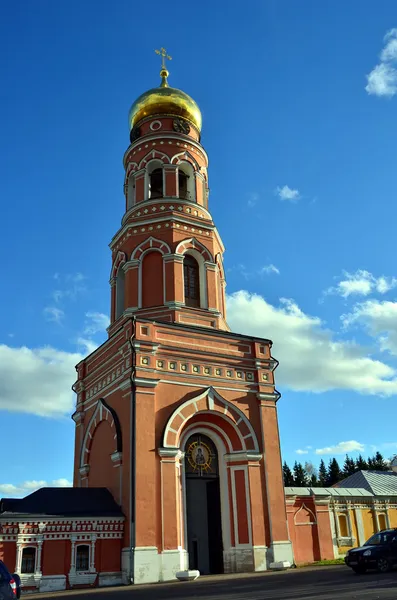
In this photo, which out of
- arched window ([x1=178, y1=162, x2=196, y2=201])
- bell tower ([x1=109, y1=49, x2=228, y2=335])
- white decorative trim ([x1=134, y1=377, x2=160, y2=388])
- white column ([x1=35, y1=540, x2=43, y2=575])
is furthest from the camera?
arched window ([x1=178, y1=162, x2=196, y2=201])

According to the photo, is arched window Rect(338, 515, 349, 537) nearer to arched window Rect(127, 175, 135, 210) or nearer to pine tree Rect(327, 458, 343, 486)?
arched window Rect(127, 175, 135, 210)

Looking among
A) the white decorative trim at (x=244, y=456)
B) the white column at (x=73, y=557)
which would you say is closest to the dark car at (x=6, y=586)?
the white column at (x=73, y=557)

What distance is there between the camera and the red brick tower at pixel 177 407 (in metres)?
13.9

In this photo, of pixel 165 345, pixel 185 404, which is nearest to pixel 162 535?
pixel 185 404

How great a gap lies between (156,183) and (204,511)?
1146 centimetres

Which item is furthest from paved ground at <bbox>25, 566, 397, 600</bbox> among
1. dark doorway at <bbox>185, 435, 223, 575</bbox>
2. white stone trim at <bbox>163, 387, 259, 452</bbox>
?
white stone trim at <bbox>163, 387, 259, 452</bbox>

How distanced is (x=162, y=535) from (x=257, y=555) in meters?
2.83

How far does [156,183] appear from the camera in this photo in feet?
66.9

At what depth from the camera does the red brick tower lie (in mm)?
13945

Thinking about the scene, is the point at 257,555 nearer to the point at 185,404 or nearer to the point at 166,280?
the point at 185,404

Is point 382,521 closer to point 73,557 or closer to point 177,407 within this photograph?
point 177,407

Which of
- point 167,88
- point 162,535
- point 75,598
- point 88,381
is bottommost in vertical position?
point 75,598

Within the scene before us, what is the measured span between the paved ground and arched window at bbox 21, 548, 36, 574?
0.95 meters

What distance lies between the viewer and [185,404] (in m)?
15.1
